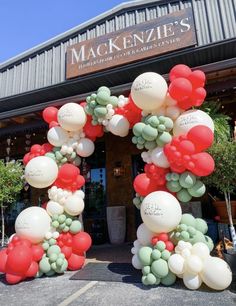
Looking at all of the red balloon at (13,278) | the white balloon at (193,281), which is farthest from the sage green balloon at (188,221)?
the red balloon at (13,278)

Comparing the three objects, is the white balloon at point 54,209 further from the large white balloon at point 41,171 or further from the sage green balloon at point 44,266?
the sage green balloon at point 44,266

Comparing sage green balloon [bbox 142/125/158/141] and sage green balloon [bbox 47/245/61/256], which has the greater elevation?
sage green balloon [bbox 142/125/158/141]

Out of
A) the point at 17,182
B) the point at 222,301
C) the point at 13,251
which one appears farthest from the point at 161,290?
the point at 17,182

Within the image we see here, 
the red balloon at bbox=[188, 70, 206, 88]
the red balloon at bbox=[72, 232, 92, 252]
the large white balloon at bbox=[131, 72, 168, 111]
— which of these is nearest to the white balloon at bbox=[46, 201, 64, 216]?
the red balloon at bbox=[72, 232, 92, 252]

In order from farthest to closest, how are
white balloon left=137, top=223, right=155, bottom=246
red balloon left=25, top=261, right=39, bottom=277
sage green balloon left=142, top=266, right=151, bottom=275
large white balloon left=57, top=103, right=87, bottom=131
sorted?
large white balloon left=57, top=103, right=87, bottom=131, red balloon left=25, top=261, right=39, bottom=277, white balloon left=137, top=223, right=155, bottom=246, sage green balloon left=142, top=266, right=151, bottom=275

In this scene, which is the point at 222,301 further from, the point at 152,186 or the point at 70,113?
the point at 70,113

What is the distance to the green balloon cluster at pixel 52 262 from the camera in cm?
447

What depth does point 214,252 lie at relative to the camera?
198 inches

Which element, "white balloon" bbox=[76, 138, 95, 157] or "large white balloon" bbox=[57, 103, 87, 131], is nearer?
"large white balloon" bbox=[57, 103, 87, 131]

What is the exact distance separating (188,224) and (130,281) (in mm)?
1222

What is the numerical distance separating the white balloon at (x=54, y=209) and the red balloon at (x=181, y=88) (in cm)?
272

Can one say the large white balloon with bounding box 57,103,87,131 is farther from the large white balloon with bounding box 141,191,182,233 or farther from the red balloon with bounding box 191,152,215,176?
the red balloon with bounding box 191,152,215,176

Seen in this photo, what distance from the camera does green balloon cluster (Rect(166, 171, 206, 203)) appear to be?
155 inches

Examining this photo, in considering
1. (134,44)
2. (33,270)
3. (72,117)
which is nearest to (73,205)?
(33,270)
